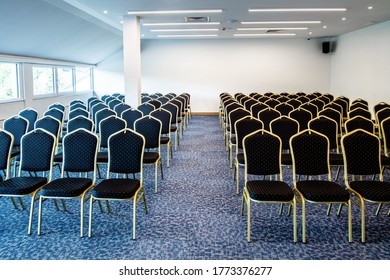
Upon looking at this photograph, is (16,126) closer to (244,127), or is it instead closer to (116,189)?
(116,189)

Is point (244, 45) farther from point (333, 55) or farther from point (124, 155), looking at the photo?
point (124, 155)

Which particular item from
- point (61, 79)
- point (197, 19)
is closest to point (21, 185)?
point (197, 19)

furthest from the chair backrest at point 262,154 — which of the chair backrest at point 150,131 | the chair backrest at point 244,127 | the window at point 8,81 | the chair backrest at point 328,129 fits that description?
the window at point 8,81

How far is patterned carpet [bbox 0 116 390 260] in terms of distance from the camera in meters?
3.87

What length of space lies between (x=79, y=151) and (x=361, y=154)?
3749mm

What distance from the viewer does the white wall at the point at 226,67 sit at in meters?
18.3

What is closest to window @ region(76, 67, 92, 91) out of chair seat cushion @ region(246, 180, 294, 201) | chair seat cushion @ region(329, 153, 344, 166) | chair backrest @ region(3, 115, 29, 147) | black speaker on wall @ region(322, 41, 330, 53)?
chair backrest @ region(3, 115, 29, 147)

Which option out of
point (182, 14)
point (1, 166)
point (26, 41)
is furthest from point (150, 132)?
point (26, 41)

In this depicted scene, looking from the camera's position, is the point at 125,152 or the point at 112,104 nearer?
the point at 125,152

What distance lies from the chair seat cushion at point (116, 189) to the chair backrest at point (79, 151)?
0.49m

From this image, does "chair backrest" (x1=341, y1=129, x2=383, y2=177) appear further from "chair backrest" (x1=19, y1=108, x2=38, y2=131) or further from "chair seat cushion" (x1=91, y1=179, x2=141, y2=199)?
"chair backrest" (x1=19, y1=108, x2=38, y2=131)

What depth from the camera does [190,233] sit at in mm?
4383

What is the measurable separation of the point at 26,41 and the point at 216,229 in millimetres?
8777
